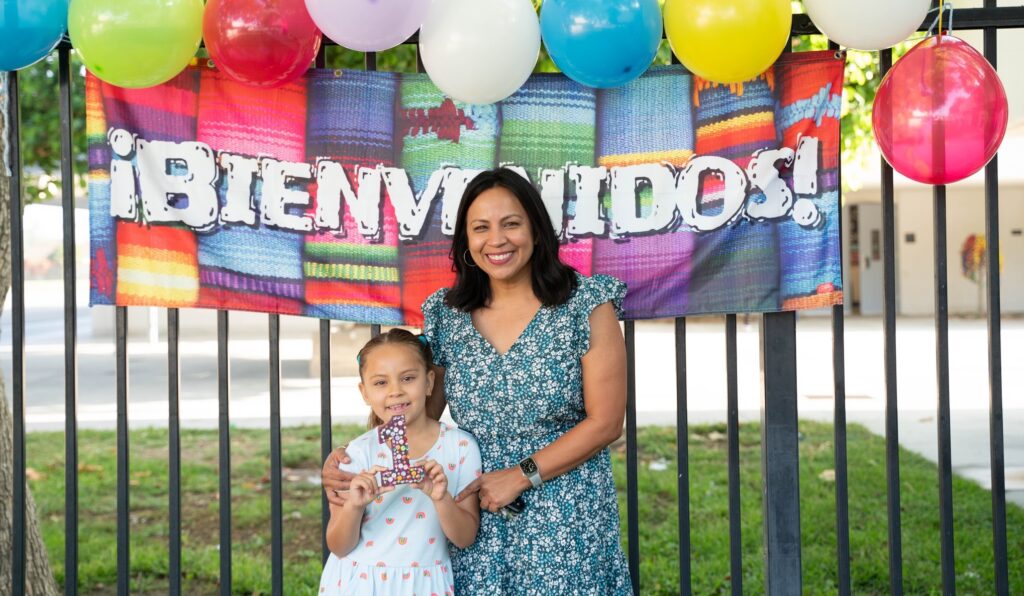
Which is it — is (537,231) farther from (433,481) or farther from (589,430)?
(433,481)

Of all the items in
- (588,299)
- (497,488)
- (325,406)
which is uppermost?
(588,299)

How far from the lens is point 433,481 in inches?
93.4

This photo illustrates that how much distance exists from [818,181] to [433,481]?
1692 millimetres

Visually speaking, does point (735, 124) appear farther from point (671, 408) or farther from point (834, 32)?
point (671, 408)

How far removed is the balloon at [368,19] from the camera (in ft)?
8.95

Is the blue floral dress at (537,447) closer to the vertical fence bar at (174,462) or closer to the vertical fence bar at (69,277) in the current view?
the vertical fence bar at (174,462)

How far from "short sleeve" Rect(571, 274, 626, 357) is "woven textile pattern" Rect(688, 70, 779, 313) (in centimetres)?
67

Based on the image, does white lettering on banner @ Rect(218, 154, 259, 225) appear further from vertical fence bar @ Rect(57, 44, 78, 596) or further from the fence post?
the fence post

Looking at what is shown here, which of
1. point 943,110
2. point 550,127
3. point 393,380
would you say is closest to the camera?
point 393,380

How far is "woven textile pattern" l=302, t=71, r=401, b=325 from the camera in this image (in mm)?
3355

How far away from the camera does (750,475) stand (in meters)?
6.68

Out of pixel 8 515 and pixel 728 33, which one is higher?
pixel 728 33

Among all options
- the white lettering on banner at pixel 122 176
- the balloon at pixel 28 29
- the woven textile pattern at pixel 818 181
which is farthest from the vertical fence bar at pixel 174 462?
the woven textile pattern at pixel 818 181

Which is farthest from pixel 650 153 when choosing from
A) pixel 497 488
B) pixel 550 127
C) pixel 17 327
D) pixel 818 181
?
pixel 17 327
